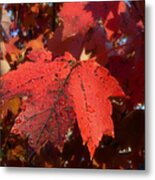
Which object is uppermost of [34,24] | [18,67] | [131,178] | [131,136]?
[34,24]

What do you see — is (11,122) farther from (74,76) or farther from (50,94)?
(74,76)

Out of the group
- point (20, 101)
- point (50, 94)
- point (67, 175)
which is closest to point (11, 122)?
point (20, 101)

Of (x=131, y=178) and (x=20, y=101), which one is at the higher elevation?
(x=20, y=101)

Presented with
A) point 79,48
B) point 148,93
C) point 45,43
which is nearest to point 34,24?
point 45,43

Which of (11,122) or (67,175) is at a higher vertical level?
(11,122)

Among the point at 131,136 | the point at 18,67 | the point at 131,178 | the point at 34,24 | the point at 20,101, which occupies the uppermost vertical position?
the point at 34,24

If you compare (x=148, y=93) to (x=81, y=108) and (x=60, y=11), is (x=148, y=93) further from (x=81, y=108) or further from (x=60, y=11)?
(x=60, y=11)
